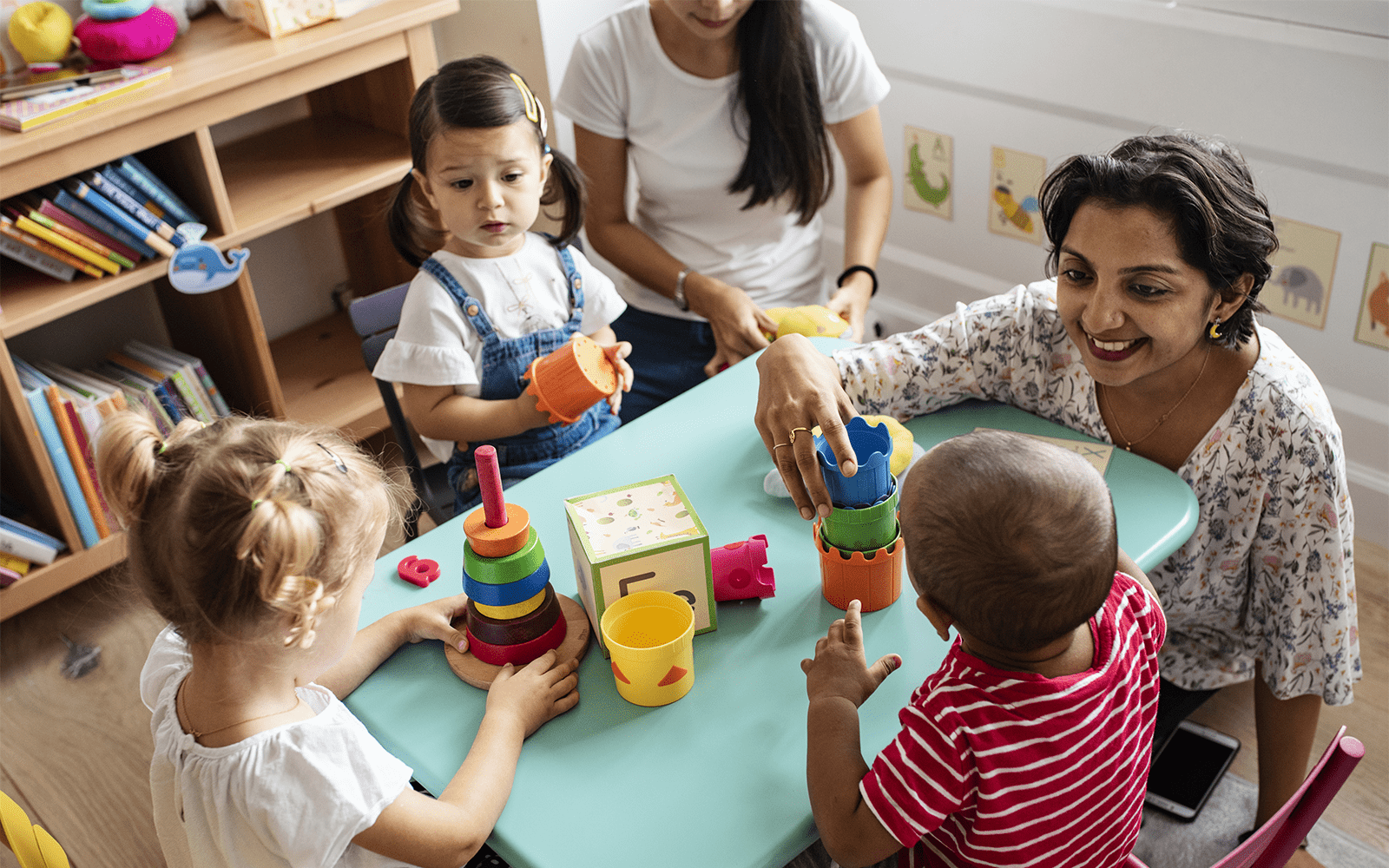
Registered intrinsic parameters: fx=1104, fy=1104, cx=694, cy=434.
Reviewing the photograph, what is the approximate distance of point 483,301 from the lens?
1.74 meters

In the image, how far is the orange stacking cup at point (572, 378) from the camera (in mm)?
1502

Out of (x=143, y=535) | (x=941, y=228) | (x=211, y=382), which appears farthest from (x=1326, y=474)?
(x=211, y=382)

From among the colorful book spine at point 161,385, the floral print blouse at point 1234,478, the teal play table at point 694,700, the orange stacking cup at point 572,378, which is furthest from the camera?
the colorful book spine at point 161,385

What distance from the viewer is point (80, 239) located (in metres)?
2.15

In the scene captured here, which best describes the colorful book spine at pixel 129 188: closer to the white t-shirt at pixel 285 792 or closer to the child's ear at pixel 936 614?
the white t-shirt at pixel 285 792

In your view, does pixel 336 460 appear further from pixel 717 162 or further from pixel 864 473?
pixel 717 162

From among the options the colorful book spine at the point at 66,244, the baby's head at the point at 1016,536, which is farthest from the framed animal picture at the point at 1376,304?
the colorful book spine at the point at 66,244

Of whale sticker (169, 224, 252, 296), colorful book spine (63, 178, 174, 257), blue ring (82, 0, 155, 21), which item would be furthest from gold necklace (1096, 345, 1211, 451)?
blue ring (82, 0, 155, 21)

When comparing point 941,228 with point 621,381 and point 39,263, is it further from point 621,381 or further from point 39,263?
point 39,263

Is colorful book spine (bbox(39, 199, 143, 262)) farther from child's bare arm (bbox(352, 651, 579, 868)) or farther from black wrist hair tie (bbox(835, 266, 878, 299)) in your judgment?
child's bare arm (bbox(352, 651, 579, 868))

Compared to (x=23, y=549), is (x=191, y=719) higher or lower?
higher

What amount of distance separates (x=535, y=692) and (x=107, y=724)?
4.87 feet

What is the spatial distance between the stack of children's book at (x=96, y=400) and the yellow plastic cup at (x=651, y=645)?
1397mm

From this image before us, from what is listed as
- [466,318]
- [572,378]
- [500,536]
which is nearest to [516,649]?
[500,536]
